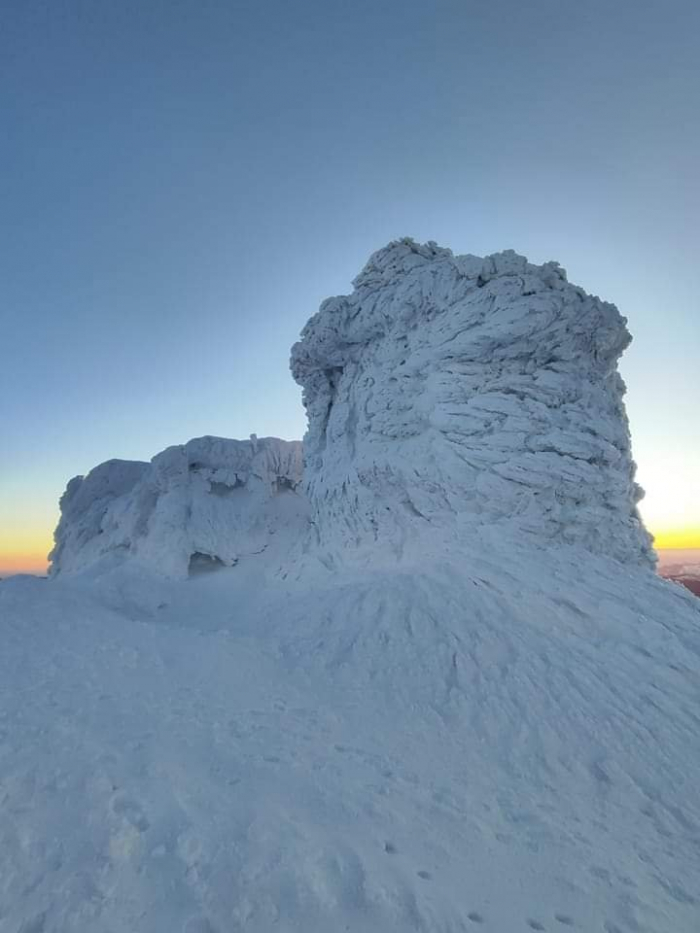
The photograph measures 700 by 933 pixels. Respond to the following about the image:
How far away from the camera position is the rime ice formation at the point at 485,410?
11.4 meters

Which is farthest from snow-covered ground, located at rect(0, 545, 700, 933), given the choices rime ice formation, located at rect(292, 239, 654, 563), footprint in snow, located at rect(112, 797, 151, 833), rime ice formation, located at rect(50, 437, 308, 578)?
rime ice formation, located at rect(50, 437, 308, 578)

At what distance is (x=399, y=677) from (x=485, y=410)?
6.49 meters

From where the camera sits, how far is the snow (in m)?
4.29

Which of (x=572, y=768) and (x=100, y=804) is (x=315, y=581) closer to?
(x=572, y=768)

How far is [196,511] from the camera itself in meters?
19.0

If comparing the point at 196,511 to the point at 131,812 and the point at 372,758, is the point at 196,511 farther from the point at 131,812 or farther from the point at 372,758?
the point at 131,812

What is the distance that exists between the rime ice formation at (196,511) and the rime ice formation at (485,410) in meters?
4.29

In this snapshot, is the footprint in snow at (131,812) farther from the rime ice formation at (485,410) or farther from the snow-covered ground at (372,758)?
the rime ice formation at (485,410)

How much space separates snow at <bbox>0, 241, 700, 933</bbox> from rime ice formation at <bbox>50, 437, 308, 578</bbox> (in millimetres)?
230

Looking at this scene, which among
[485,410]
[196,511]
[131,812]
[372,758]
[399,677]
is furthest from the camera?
[196,511]

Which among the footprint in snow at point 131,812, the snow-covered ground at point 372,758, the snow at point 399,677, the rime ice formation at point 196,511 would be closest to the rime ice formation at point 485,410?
the snow at point 399,677

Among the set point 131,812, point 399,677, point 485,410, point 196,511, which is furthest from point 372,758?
point 196,511

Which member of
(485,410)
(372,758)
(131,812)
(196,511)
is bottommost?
(372,758)

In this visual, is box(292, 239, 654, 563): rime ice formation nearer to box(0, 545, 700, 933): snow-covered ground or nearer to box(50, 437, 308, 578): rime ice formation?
box(0, 545, 700, 933): snow-covered ground
